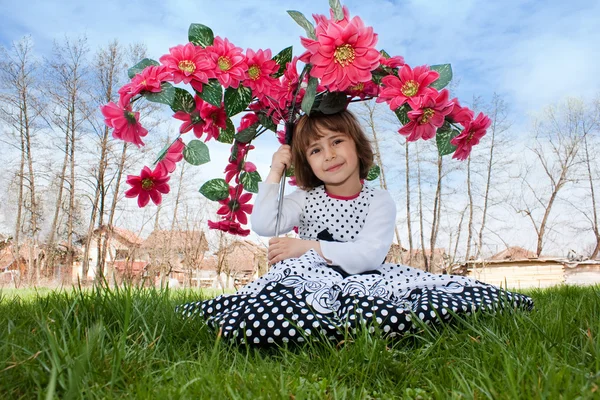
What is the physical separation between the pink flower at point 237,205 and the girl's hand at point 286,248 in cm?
52

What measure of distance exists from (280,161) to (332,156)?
276mm

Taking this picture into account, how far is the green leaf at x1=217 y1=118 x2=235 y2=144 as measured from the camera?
2.58m

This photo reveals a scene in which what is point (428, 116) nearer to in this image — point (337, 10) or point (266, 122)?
point (337, 10)

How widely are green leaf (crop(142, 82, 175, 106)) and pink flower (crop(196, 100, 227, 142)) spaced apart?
265mm

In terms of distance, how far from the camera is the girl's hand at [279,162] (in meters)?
2.52

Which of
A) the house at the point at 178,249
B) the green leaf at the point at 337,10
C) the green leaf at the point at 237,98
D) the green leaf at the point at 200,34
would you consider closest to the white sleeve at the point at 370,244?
the green leaf at the point at 237,98

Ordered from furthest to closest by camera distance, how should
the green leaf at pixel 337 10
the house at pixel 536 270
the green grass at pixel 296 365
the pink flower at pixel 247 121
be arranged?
the house at pixel 536 270, the pink flower at pixel 247 121, the green leaf at pixel 337 10, the green grass at pixel 296 365

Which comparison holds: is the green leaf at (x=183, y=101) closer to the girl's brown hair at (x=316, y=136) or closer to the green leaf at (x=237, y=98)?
the green leaf at (x=237, y=98)

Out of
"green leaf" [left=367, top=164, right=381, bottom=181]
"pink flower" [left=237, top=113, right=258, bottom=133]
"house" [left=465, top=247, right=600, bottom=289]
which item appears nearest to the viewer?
"pink flower" [left=237, top=113, right=258, bottom=133]

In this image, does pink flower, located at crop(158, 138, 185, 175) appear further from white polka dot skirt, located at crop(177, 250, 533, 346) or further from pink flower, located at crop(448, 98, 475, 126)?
pink flower, located at crop(448, 98, 475, 126)

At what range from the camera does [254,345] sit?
1.80 meters

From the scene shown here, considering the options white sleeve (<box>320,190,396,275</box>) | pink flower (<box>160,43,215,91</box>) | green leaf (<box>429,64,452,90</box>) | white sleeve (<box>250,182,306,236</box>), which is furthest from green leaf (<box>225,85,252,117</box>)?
green leaf (<box>429,64,452,90</box>)

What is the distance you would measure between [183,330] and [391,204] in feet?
4.31

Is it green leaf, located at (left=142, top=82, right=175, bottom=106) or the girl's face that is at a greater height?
green leaf, located at (left=142, top=82, right=175, bottom=106)
